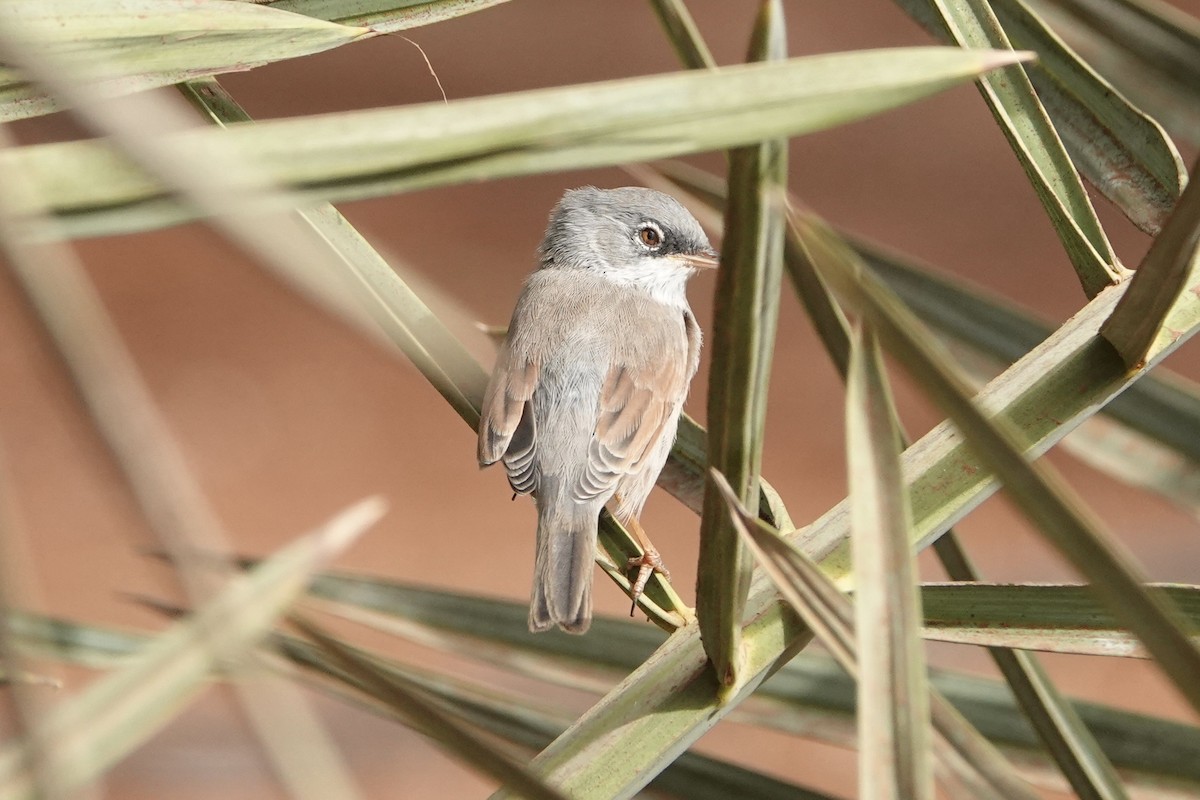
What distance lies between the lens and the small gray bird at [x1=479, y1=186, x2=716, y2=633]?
5.71ft

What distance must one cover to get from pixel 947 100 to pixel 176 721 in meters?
4.65

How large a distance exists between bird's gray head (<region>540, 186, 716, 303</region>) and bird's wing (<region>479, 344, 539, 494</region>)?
1.67ft

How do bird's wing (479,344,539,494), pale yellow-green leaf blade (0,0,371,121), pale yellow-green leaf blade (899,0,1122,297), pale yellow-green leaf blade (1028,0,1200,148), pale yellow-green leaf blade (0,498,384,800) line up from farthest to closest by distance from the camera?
bird's wing (479,344,539,494), pale yellow-green leaf blade (1028,0,1200,148), pale yellow-green leaf blade (899,0,1122,297), pale yellow-green leaf blade (0,0,371,121), pale yellow-green leaf blade (0,498,384,800)

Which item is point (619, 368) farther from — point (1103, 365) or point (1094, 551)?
point (1094, 551)

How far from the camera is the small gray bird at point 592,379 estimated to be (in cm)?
174

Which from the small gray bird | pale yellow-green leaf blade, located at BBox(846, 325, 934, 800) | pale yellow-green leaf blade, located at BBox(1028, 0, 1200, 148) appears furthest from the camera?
the small gray bird

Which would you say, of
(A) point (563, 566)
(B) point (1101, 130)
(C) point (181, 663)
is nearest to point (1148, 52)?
(B) point (1101, 130)

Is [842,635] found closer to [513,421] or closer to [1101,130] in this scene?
[1101,130]

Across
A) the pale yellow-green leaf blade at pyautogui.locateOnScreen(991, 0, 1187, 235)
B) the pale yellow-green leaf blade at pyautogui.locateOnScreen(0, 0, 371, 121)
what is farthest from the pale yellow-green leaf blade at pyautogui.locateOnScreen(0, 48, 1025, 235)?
the pale yellow-green leaf blade at pyautogui.locateOnScreen(991, 0, 1187, 235)

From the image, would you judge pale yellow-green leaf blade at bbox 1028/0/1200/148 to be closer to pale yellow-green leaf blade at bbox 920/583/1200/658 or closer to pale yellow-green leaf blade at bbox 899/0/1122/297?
pale yellow-green leaf blade at bbox 899/0/1122/297

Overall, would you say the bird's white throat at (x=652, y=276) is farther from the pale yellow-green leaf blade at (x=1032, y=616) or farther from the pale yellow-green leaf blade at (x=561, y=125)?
the pale yellow-green leaf blade at (x=561, y=125)

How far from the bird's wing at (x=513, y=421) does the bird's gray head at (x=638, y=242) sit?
509 mm

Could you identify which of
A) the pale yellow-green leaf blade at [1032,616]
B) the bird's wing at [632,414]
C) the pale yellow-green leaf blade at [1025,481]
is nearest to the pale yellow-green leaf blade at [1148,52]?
the pale yellow-green leaf blade at [1032,616]

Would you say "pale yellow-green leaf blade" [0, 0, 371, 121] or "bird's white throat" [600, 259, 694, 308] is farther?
"bird's white throat" [600, 259, 694, 308]
